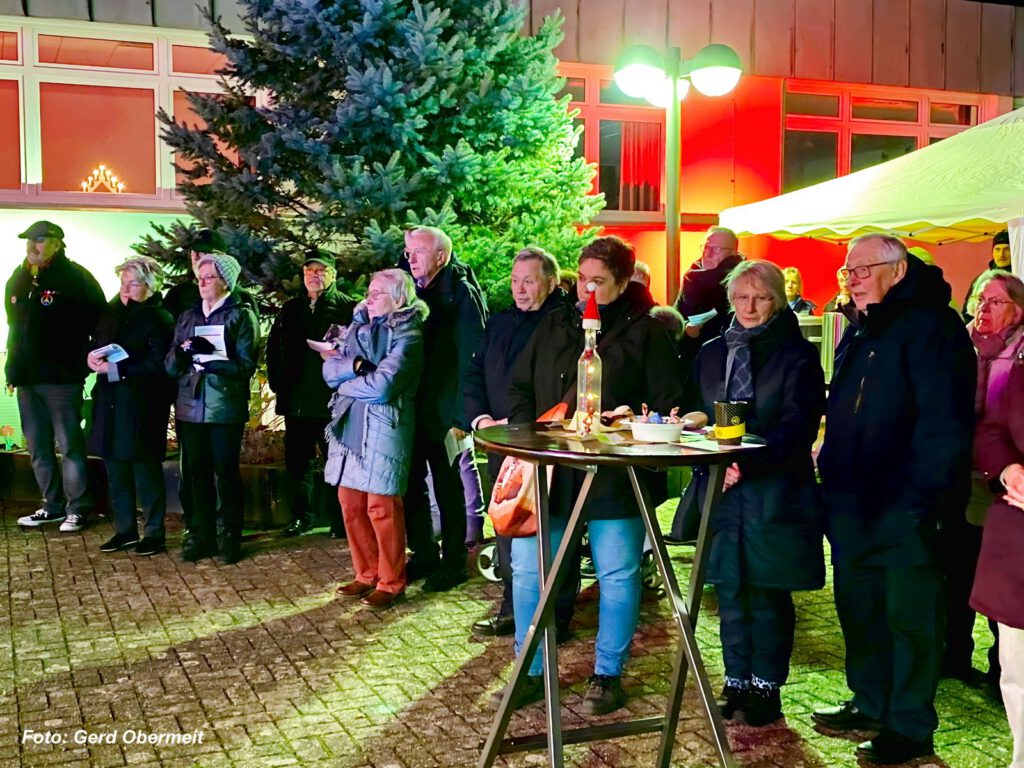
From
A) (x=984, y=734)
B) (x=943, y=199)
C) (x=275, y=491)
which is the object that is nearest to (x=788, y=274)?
(x=943, y=199)

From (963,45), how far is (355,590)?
14659mm

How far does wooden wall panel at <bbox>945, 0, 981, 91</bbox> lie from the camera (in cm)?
1691

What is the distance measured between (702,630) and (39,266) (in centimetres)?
563

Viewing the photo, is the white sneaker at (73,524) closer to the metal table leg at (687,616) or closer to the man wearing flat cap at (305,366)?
the man wearing flat cap at (305,366)

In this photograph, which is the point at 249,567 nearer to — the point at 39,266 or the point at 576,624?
the point at 576,624

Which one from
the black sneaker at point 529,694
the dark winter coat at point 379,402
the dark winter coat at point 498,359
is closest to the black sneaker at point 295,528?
the dark winter coat at point 379,402

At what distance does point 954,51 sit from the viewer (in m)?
16.9

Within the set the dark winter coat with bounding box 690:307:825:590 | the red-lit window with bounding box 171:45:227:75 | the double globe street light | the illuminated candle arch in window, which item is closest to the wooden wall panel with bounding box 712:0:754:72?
the double globe street light

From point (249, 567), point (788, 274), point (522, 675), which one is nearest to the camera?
point (522, 675)

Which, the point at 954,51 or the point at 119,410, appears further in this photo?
the point at 954,51

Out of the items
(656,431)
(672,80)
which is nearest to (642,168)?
(672,80)

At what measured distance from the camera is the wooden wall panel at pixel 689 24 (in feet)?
50.2

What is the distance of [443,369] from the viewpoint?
670cm

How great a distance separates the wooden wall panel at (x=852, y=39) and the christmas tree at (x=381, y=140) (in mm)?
8898
